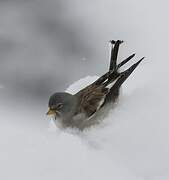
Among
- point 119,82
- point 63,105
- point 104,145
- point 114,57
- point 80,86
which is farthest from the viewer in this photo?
point 80,86

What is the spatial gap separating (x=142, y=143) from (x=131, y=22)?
6.44 ft

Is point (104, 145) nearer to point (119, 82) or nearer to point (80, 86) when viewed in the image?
point (119, 82)

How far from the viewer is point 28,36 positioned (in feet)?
20.9

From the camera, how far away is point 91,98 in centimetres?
551

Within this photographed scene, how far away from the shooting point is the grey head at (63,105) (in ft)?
17.2

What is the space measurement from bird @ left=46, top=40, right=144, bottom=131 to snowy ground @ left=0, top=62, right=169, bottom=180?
111mm

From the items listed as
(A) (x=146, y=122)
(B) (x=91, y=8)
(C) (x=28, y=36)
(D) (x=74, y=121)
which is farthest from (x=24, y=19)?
(A) (x=146, y=122)

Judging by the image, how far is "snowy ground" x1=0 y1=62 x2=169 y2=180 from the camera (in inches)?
169

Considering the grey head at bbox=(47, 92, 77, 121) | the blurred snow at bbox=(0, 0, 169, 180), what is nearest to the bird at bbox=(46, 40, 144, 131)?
the grey head at bbox=(47, 92, 77, 121)

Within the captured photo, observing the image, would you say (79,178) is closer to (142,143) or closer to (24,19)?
(142,143)

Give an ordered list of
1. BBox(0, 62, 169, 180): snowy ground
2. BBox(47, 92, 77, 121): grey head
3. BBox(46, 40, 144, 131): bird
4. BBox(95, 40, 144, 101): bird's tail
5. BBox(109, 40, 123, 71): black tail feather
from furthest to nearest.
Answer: BBox(109, 40, 123, 71): black tail feather
BBox(95, 40, 144, 101): bird's tail
BBox(46, 40, 144, 131): bird
BBox(47, 92, 77, 121): grey head
BBox(0, 62, 169, 180): snowy ground

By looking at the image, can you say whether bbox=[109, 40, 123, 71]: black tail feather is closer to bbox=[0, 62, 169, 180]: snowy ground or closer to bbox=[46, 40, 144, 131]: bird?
bbox=[46, 40, 144, 131]: bird

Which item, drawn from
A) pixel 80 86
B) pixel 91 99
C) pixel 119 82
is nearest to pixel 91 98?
pixel 91 99

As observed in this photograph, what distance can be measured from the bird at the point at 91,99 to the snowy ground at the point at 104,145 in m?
0.11
